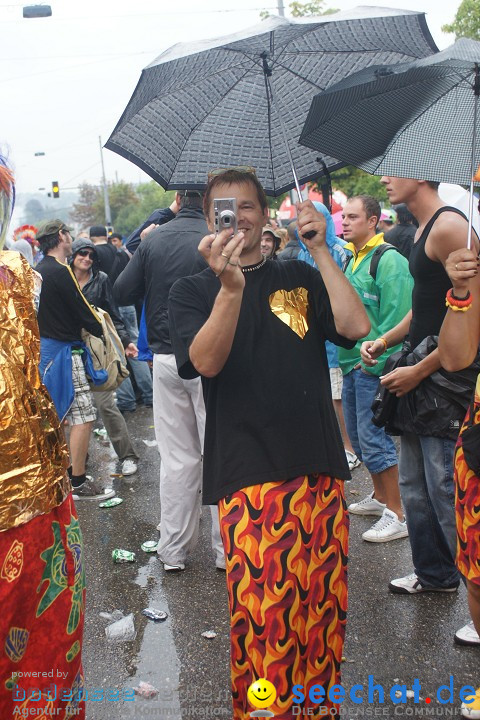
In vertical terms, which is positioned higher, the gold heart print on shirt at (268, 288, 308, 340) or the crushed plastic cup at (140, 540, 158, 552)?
the gold heart print on shirt at (268, 288, 308, 340)

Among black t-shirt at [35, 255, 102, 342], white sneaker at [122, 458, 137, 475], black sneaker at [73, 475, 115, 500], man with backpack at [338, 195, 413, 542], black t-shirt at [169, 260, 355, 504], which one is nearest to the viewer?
black t-shirt at [169, 260, 355, 504]

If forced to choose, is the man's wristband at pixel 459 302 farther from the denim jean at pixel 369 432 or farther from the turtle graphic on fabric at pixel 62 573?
the denim jean at pixel 369 432

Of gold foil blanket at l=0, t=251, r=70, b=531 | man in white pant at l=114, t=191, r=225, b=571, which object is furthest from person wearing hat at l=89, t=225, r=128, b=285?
gold foil blanket at l=0, t=251, r=70, b=531

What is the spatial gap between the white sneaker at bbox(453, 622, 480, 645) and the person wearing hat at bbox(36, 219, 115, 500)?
317cm

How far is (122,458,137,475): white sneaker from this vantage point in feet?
20.7

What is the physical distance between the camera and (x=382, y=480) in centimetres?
475

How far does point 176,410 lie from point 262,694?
7.28ft

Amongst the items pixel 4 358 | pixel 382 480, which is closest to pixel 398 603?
pixel 382 480

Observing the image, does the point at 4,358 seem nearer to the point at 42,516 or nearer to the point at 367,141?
the point at 42,516

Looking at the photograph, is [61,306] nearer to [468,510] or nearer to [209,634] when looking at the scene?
[209,634]

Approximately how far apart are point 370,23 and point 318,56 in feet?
0.82

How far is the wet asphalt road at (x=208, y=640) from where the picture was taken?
3.07 meters

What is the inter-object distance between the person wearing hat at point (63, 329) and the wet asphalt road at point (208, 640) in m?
1.08

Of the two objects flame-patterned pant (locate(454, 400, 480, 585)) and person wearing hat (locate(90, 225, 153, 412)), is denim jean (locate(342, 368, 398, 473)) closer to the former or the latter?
flame-patterned pant (locate(454, 400, 480, 585))
